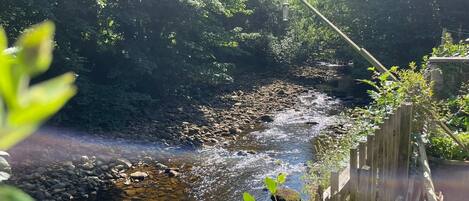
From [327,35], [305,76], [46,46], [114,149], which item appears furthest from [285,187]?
[327,35]

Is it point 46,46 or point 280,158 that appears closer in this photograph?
point 46,46

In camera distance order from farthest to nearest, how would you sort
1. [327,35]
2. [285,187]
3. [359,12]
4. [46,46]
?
[327,35], [359,12], [285,187], [46,46]

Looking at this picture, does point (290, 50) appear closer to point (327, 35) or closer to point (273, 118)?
point (327, 35)

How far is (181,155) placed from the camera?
9.80 meters

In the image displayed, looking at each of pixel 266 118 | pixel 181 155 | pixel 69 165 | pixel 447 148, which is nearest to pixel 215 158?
pixel 181 155

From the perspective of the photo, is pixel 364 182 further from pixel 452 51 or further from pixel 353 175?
pixel 452 51

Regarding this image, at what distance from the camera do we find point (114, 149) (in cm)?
969

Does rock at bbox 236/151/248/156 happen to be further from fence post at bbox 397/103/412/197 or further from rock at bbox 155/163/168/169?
fence post at bbox 397/103/412/197

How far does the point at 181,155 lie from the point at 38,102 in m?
9.72

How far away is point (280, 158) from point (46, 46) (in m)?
9.23

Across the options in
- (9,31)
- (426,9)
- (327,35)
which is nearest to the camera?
(9,31)

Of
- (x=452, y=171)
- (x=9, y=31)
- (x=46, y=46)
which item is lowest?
(x=452, y=171)

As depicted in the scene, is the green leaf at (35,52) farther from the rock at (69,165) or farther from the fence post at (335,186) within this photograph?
the rock at (69,165)

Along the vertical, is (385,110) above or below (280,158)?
above
